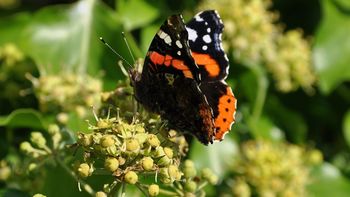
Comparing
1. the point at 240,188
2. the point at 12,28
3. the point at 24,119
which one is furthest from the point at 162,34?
the point at 12,28

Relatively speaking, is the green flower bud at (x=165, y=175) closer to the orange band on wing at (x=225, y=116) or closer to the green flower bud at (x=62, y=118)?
the orange band on wing at (x=225, y=116)

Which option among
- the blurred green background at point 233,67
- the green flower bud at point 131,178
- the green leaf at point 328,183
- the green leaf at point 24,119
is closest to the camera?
the green flower bud at point 131,178

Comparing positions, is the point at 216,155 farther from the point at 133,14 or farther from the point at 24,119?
the point at 24,119

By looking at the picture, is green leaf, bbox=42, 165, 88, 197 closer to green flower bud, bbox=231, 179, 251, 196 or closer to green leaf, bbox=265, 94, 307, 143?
green flower bud, bbox=231, 179, 251, 196

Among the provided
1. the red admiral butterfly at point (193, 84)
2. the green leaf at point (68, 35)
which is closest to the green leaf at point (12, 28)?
the green leaf at point (68, 35)

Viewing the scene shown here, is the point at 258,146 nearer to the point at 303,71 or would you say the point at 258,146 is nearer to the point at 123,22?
the point at 303,71

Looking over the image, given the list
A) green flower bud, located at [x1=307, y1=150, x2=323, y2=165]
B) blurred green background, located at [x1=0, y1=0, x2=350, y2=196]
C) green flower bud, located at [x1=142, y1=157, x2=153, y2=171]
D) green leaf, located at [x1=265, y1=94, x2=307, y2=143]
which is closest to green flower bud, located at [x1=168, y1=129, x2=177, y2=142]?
green flower bud, located at [x1=142, y1=157, x2=153, y2=171]

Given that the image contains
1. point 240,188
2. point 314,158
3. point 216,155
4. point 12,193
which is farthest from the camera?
point 314,158

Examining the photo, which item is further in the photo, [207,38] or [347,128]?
[347,128]
